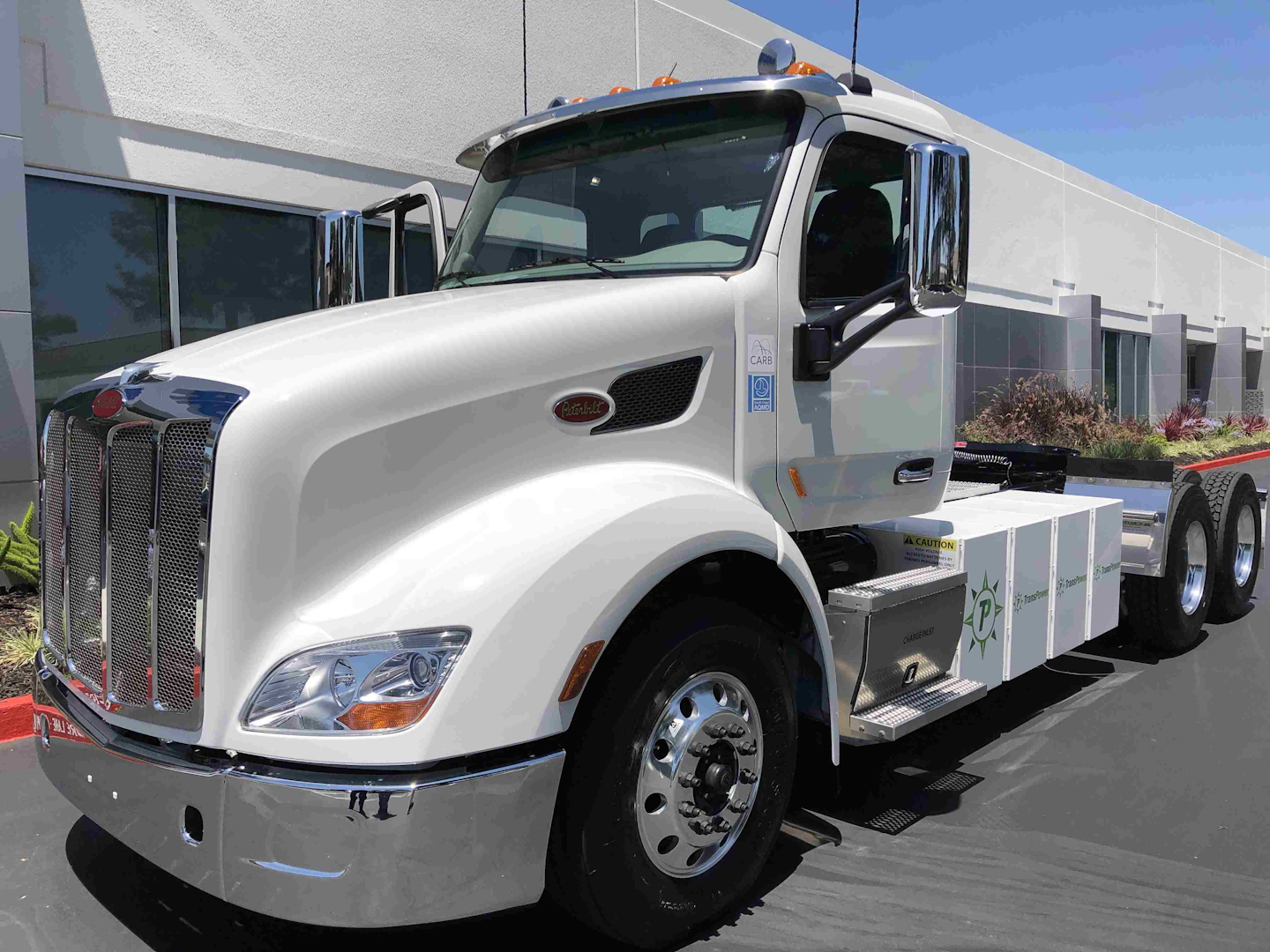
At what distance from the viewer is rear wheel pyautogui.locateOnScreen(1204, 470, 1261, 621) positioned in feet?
23.1

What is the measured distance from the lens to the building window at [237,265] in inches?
331

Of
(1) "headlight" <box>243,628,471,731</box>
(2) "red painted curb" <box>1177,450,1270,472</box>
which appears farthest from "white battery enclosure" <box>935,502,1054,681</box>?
(2) "red painted curb" <box>1177,450,1270,472</box>

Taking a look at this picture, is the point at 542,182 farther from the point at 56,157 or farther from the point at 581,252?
the point at 56,157

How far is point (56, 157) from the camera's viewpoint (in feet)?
24.8

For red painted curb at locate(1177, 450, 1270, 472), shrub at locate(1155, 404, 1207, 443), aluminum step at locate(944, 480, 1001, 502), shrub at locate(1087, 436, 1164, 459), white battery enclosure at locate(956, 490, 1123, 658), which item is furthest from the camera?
shrub at locate(1155, 404, 1207, 443)

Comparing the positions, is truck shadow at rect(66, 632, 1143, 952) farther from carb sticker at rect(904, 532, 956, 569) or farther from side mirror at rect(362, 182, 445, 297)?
side mirror at rect(362, 182, 445, 297)

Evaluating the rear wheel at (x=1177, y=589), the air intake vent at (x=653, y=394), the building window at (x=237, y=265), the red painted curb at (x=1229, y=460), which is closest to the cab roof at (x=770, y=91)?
the air intake vent at (x=653, y=394)

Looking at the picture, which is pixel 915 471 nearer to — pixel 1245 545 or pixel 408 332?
pixel 408 332

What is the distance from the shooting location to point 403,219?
4.88 m

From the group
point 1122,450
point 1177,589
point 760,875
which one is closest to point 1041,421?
point 1122,450

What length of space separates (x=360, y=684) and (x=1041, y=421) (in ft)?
57.8

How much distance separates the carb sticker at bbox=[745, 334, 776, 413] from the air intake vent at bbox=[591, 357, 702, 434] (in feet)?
0.71

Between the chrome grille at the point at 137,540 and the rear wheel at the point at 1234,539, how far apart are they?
6.38 metres

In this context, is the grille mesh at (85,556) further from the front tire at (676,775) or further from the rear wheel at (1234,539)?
the rear wheel at (1234,539)
